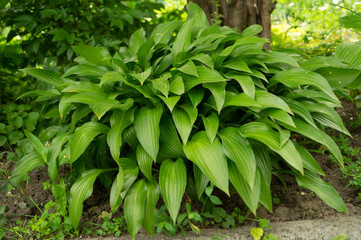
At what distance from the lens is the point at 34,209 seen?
2.51 m

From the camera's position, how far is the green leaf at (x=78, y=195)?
2.06 meters

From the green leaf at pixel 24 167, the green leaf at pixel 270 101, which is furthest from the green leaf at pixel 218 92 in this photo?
the green leaf at pixel 24 167

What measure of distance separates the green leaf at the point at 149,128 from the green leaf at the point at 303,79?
2.77 ft

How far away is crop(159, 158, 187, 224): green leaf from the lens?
6.21ft

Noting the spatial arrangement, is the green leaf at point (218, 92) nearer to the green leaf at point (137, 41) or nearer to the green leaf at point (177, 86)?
the green leaf at point (177, 86)

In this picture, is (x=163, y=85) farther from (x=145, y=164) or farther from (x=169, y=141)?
(x=145, y=164)

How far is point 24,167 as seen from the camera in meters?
2.36

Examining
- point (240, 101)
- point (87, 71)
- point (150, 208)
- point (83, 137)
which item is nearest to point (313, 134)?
point (240, 101)

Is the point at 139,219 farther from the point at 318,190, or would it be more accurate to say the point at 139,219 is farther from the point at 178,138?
the point at 318,190

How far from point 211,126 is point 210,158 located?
212mm

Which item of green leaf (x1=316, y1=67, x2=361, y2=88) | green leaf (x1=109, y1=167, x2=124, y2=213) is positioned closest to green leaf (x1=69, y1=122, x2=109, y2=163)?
green leaf (x1=109, y1=167, x2=124, y2=213)

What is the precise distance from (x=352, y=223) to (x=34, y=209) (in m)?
2.07

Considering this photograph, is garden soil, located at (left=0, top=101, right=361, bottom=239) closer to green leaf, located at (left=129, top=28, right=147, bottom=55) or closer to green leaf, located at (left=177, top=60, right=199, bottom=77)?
green leaf, located at (left=177, top=60, right=199, bottom=77)

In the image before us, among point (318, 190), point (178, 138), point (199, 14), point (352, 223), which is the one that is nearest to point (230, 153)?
point (178, 138)
